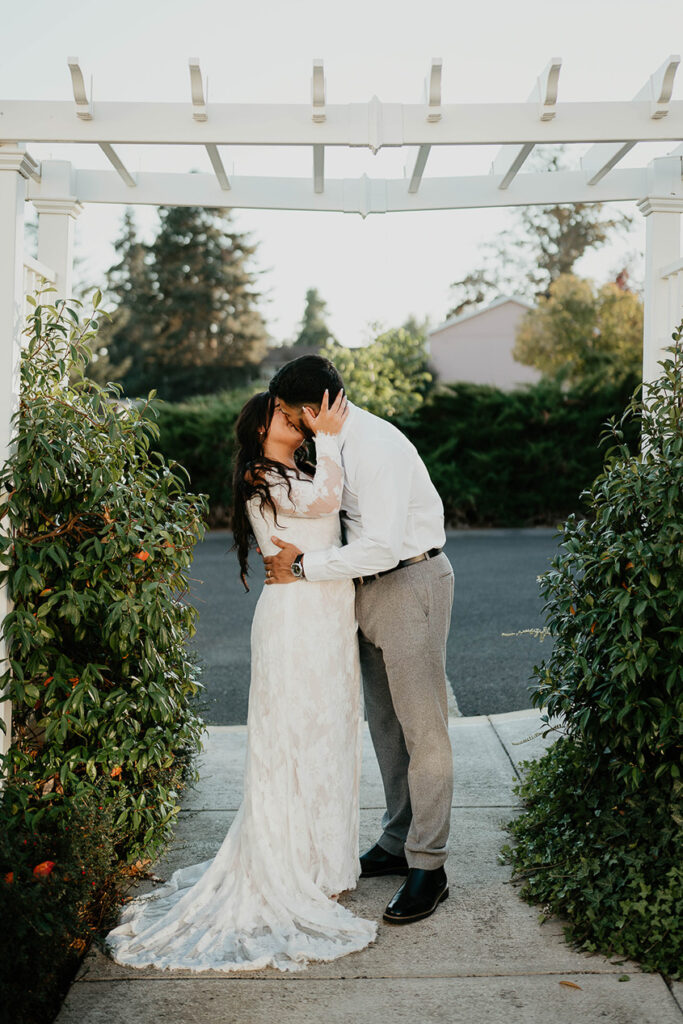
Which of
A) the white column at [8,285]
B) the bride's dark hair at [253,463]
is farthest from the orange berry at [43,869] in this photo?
the bride's dark hair at [253,463]

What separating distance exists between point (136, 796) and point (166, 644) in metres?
0.58

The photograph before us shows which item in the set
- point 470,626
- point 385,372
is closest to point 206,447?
point 385,372

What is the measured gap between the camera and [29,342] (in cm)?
358

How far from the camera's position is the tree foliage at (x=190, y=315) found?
117 feet

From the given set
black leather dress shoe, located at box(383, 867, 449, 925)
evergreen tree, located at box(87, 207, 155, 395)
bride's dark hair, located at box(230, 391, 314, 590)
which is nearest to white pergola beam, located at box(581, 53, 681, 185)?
bride's dark hair, located at box(230, 391, 314, 590)

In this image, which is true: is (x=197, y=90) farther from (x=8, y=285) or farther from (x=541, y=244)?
(x=541, y=244)

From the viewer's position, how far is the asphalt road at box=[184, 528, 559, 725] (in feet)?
21.8

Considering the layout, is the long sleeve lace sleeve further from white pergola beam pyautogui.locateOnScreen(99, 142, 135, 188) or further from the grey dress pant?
white pergola beam pyautogui.locateOnScreen(99, 142, 135, 188)

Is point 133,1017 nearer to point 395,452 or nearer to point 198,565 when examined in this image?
point 395,452

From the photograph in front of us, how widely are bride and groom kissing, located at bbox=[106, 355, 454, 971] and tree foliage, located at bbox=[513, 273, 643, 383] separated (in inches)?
830

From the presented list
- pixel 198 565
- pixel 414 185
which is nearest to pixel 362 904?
pixel 414 185

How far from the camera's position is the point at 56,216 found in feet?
14.2

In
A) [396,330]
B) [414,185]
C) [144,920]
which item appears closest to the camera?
[144,920]

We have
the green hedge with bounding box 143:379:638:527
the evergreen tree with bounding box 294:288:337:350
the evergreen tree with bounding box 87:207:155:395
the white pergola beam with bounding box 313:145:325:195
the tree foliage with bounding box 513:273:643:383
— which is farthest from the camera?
the evergreen tree with bounding box 294:288:337:350
